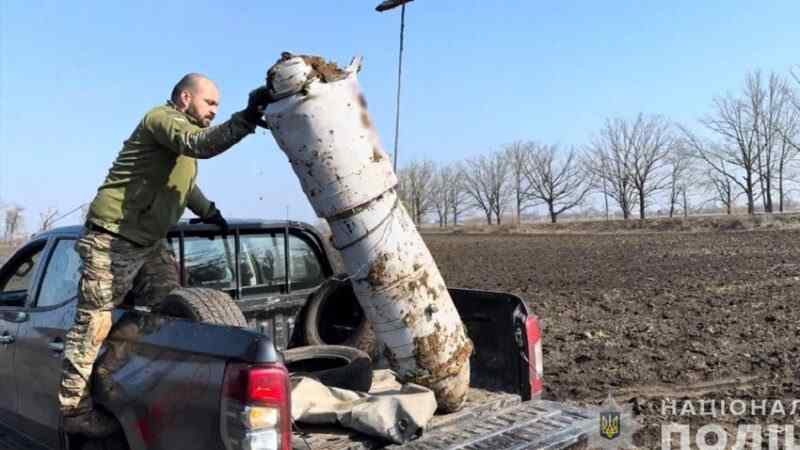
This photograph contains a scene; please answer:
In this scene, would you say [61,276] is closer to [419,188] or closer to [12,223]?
[12,223]

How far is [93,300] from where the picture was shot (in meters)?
3.23

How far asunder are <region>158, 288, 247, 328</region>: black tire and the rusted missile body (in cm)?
60

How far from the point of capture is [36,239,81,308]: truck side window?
370 cm

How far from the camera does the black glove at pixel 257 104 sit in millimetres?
2877

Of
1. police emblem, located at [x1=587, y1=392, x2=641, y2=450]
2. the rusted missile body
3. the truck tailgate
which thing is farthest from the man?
police emblem, located at [x1=587, y1=392, x2=641, y2=450]

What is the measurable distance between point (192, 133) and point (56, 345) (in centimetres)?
140

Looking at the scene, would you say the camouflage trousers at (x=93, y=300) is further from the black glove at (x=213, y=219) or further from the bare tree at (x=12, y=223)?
the bare tree at (x=12, y=223)

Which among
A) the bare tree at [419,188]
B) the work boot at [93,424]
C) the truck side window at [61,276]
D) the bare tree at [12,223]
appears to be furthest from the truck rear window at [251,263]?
the bare tree at [419,188]

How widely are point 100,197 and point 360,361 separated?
1583 mm

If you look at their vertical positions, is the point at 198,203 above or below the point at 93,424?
above

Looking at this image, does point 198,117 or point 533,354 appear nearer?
point 198,117

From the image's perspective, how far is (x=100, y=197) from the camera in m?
3.42

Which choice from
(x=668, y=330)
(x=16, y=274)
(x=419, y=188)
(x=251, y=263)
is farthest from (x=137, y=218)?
(x=419, y=188)

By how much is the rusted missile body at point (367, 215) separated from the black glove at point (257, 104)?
0.21 ft
